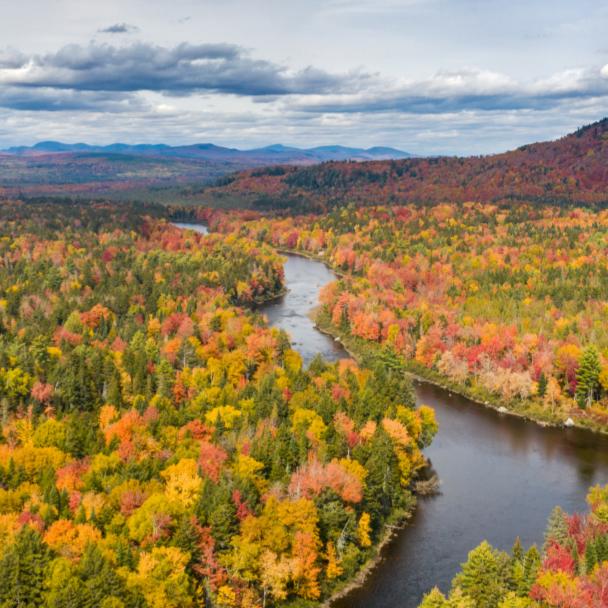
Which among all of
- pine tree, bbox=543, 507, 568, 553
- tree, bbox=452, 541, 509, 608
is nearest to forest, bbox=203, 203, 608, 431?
pine tree, bbox=543, 507, 568, 553

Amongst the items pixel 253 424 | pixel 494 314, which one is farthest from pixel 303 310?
pixel 253 424

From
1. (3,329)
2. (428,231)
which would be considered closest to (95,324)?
(3,329)

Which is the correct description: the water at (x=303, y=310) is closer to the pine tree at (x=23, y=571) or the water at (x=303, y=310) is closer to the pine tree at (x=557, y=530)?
the pine tree at (x=557, y=530)

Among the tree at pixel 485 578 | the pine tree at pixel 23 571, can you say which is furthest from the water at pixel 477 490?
the pine tree at pixel 23 571

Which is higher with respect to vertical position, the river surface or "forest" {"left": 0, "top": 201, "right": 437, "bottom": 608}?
"forest" {"left": 0, "top": 201, "right": 437, "bottom": 608}

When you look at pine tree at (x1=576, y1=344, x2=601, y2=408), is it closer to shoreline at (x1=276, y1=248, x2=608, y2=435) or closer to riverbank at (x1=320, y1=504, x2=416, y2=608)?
shoreline at (x1=276, y1=248, x2=608, y2=435)
